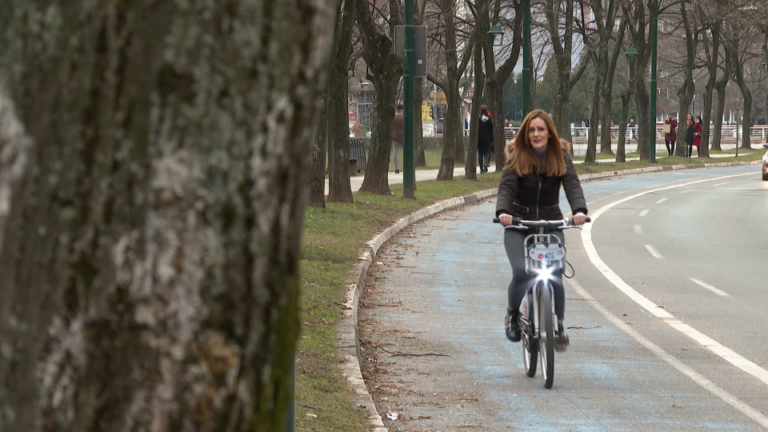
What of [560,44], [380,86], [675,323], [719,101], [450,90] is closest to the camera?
[675,323]

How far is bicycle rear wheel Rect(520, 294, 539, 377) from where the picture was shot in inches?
317

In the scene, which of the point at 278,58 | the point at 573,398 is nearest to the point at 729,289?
the point at 573,398

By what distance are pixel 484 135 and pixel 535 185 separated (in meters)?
26.9

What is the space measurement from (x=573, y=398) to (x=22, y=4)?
242 inches

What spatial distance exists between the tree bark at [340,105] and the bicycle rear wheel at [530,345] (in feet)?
35.2

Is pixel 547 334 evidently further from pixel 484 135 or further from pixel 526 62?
pixel 484 135

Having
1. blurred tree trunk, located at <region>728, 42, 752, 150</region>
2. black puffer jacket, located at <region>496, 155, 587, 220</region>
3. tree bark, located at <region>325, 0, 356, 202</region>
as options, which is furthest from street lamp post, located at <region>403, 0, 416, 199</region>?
blurred tree trunk, located at <region>728, 42, 752, 150</region>

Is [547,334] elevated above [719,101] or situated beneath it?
situated beneath

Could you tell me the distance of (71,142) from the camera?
6.06 feet

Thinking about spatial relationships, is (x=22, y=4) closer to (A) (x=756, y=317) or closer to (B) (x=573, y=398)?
(B) (x=573, y=398)

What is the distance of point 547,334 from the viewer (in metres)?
7.75

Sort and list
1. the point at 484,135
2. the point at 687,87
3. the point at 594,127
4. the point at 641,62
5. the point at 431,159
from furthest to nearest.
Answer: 1. the point at 687,87
2. the point at 431,159
3. the point at 641,62
4. the point at 594,127
5. the point at 484,135

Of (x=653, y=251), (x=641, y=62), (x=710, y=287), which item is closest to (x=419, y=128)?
(x=641, y=62)

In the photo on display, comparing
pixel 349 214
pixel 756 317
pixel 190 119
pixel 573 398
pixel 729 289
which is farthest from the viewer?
pixel 349 214
